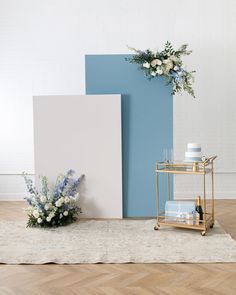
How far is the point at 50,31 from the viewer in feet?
20.2

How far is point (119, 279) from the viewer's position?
2951 mm

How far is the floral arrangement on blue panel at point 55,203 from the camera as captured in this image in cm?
437

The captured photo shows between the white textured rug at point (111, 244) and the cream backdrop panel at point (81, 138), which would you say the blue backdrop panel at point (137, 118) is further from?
the white textured rug at point (111, 244)

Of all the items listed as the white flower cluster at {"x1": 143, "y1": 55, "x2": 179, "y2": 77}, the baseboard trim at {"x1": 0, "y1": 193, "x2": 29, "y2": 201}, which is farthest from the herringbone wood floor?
the baseboard trim at {"x1": 0, "y1": 193, "x2": 29, "y2": 201}

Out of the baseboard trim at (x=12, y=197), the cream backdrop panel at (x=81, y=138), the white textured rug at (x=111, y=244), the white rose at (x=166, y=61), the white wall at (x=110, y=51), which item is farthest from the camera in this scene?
the baseboard trim at (x=12, y=197)

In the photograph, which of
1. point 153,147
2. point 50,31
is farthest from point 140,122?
point 50,31

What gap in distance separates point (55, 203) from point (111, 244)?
3.02 feet

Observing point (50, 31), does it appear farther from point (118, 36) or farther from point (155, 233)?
point (155, 233)

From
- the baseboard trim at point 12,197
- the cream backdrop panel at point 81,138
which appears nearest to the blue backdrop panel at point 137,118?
the cream backdrop panel at point 81,138

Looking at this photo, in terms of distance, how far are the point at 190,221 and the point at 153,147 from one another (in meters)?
1.07

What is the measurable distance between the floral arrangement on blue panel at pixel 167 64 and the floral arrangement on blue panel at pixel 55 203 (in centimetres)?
144

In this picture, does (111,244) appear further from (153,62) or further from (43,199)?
(153,62)

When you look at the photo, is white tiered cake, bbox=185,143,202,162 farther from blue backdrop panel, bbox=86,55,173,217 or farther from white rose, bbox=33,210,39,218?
white rose, bbox=33,210,39,218

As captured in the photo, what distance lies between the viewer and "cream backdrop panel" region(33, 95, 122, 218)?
4.70 meters
